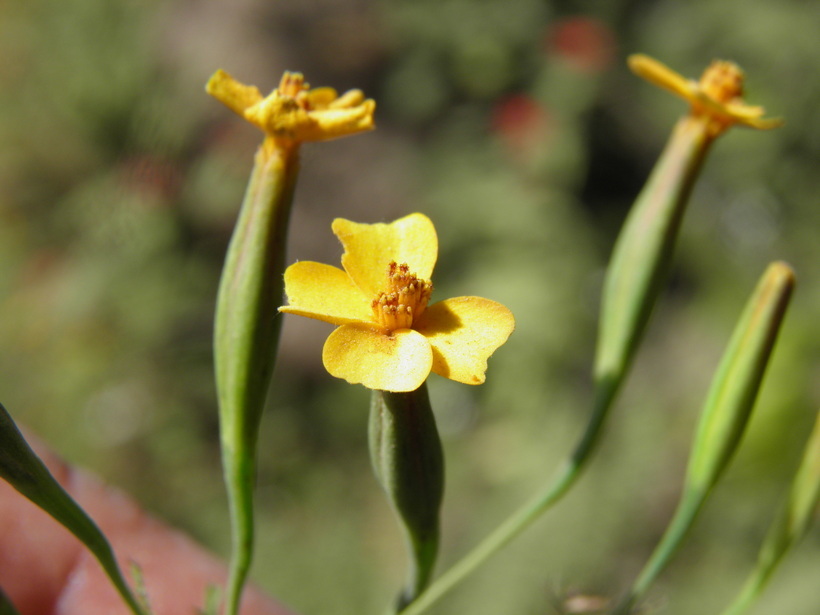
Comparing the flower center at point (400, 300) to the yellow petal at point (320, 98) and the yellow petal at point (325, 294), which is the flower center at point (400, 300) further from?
the yellow petal at point (320, 98)

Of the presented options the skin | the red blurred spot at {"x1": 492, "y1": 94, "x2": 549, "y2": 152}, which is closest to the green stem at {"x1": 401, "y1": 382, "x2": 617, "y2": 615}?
the skin

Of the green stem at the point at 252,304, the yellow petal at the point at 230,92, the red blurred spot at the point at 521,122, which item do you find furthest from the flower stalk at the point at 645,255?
the red blurred spot at the point at 521,122

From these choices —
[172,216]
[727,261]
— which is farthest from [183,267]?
[727,261]

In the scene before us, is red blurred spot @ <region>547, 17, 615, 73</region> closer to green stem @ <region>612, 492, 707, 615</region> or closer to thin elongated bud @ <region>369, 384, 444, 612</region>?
green stem @ <region>612, 492, 707, 615</region>

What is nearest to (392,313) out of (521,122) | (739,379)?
(739,379)

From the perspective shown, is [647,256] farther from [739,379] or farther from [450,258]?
[450,258]

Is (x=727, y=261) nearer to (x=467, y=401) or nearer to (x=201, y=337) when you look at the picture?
(x=467, y=401)
